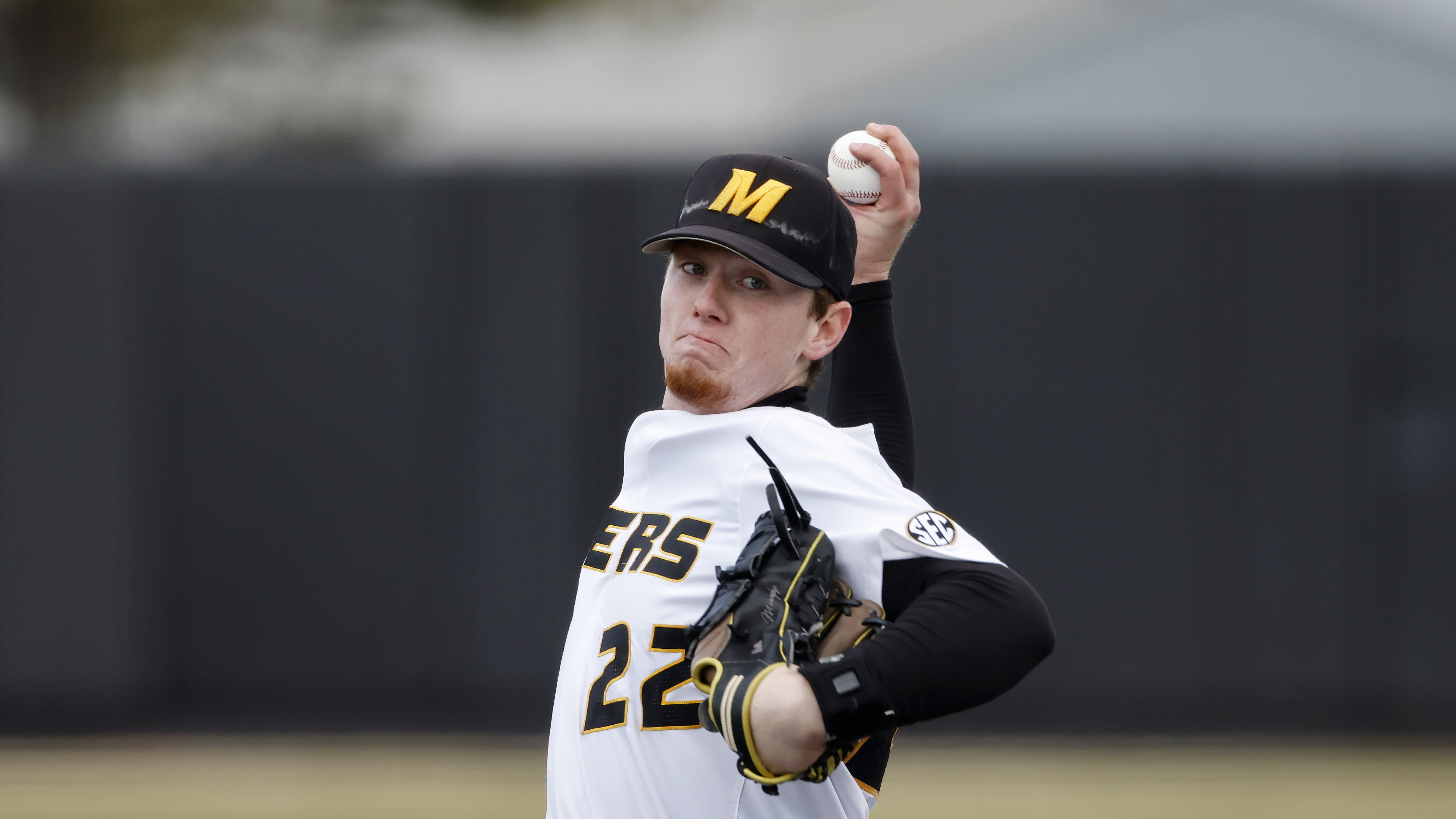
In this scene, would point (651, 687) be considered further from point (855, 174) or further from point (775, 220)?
point (855, 174)

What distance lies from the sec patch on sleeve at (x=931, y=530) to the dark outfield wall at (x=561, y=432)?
4.89m

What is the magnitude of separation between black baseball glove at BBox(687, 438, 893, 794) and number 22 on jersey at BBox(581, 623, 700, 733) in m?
0.09

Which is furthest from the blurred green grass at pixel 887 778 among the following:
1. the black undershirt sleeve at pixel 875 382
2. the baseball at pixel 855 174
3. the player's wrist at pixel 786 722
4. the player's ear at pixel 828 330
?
the player's wrist at pixel 786 722

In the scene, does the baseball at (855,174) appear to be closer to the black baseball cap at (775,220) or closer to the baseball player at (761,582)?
the baseball player at (761,582)

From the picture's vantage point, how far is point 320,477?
6.59 meters

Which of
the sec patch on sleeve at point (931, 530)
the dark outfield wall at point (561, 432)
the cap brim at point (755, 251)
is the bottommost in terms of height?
the dark outfield wall at point (561, 432)

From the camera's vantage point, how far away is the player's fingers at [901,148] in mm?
2119

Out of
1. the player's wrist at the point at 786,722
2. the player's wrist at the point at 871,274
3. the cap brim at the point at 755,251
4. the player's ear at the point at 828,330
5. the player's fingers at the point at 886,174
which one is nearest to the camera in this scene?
the player's wrist at the point at 786,722

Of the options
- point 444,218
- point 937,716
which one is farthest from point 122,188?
point 937,716

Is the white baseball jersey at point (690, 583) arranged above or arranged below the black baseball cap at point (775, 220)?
below

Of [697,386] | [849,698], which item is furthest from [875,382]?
[849,698]

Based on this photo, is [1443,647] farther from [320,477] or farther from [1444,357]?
[320,477]

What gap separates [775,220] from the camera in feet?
5.89

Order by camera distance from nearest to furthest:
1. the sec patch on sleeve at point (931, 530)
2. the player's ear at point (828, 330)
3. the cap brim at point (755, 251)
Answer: the sec patch on sleeve at point (931, 530)
the cap brim at point (755, 251)
the player's ear at point (828, 330)
